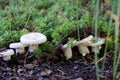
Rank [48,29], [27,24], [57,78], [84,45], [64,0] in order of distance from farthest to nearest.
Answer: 1. [64,0]
2. [27,24]
3. [48,29]
4. [84,45]
5. [57,78]

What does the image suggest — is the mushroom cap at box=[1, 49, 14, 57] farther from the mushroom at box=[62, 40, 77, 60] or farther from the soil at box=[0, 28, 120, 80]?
the mushroom at box=[62, 40, 77, 60]

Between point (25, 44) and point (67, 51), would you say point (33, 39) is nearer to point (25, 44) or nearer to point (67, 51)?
point (25, 44)

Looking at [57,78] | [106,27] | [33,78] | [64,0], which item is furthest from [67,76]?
[64,0]

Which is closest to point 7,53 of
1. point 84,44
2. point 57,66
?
point 57,66

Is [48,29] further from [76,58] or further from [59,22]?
[76,58]

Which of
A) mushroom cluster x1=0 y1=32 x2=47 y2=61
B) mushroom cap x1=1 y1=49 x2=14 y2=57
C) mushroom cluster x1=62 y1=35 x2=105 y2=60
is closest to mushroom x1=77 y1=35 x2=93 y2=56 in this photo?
mushroom cluster x1=62 y1=35 x2=105 y2=60
